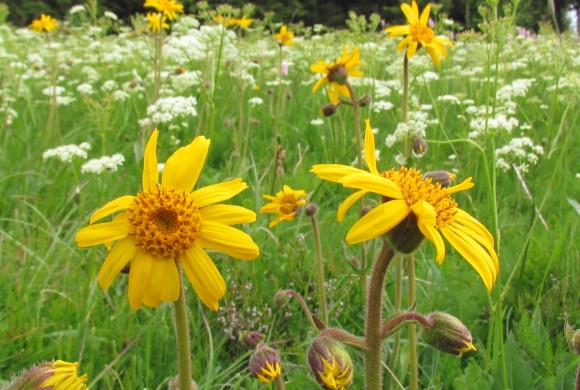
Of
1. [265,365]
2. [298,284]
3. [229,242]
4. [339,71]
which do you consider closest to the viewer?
[229,242]

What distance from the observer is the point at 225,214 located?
3.48ft

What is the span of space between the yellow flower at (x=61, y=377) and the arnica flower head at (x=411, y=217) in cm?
47

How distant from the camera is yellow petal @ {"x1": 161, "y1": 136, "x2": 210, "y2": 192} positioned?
1088 mm

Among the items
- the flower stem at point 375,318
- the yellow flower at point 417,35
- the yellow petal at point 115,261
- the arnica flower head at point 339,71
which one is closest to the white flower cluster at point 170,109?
the arnica flower head at point 339,71

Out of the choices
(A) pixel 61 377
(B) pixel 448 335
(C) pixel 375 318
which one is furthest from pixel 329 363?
(A) pixel 61 377

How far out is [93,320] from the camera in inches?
75.6

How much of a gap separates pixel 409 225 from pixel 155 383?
41.9 inches

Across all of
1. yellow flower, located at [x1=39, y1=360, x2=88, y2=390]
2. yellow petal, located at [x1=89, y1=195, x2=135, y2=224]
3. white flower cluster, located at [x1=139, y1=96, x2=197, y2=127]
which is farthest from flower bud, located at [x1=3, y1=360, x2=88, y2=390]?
white flower cluster, located at [x1=139, y1=96, x2=197, y2=127]

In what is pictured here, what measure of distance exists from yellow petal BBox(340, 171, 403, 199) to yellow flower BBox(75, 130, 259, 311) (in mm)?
198

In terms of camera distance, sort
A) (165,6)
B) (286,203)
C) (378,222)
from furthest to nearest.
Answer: (165,6)
(286,203)
(378,222)

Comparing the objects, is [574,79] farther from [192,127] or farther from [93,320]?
[192,127]

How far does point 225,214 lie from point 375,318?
12.0 inches

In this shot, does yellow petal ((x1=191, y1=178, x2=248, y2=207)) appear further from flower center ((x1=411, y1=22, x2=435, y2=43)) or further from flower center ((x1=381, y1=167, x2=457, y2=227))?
flower center ((x1=411, y1=22, x2=435, y2=43))

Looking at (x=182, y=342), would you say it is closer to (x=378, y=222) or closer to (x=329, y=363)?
(x=329, y=363)
